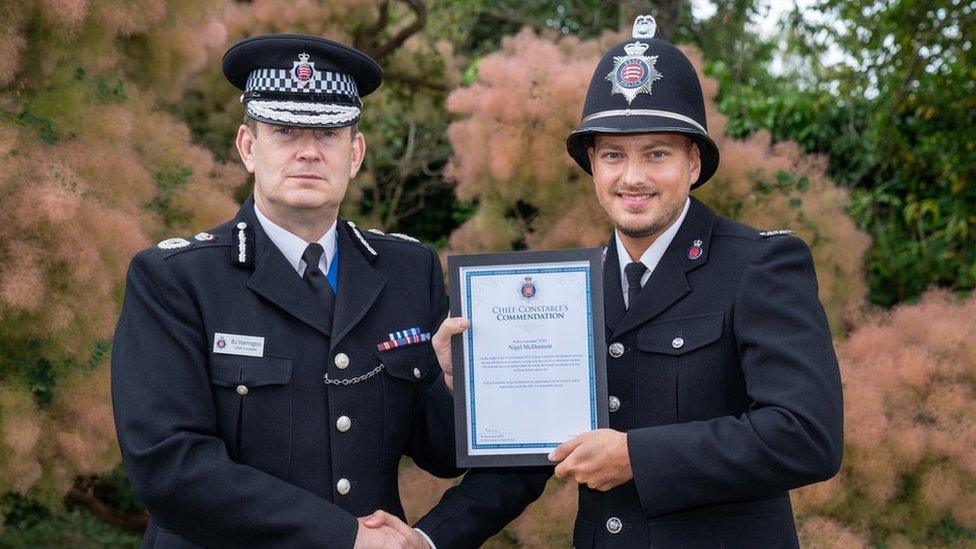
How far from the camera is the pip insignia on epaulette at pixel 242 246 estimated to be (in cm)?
309

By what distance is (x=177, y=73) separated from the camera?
23.3 ft

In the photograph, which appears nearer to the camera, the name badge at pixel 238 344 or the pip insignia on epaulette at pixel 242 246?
the name badge at pixel 238 344

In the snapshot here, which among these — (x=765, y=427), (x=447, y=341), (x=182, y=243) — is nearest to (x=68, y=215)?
(x=182, y=243)

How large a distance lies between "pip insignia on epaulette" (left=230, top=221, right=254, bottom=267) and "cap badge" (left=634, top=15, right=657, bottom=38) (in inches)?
48.8

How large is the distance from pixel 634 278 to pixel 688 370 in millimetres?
319

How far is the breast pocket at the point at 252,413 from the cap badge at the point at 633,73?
1.23 m

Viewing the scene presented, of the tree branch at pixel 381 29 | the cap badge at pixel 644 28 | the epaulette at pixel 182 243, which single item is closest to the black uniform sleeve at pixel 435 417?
the epaulette at pixel 182 243

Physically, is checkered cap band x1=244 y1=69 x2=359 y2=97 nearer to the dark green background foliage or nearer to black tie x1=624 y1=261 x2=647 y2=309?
black tie x1=624 y1=261 x2=647 y2=309

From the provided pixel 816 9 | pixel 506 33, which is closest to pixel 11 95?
pixel 816 9

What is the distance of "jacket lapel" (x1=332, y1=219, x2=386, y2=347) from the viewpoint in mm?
3119

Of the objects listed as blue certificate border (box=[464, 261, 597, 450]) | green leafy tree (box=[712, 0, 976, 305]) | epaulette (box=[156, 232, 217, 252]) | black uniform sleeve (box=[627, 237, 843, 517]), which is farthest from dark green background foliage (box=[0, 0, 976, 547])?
black uniform sleeve (box=[627, 237, 843, 517])

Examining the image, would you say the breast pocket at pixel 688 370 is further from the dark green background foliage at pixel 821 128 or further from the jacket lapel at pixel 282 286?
the dark green background foliage at pixel 821 128

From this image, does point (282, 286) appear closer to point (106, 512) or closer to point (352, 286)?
point (352, 286)

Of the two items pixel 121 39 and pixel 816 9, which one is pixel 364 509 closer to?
pixel 121 39
